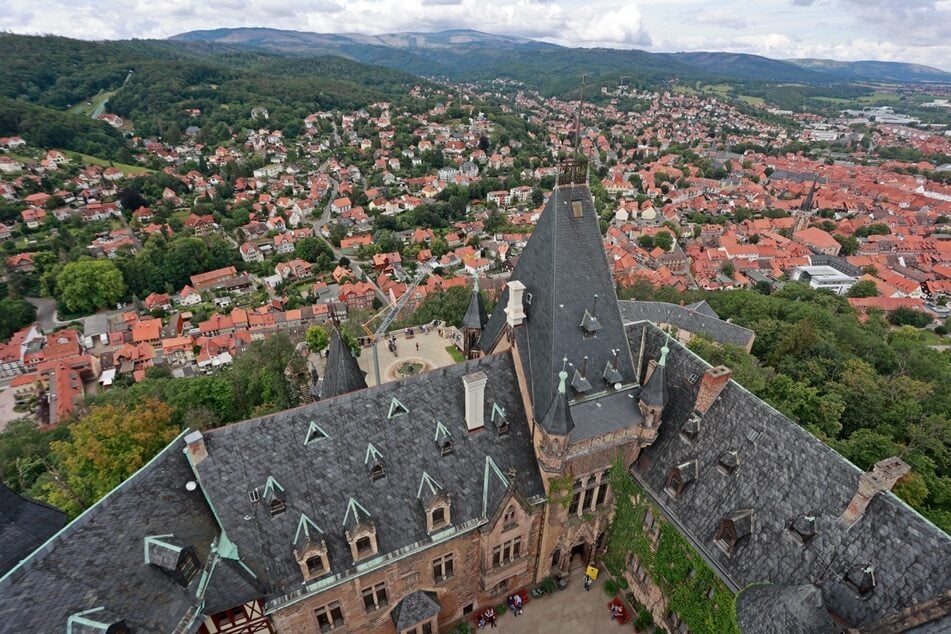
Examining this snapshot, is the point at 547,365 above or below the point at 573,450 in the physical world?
above

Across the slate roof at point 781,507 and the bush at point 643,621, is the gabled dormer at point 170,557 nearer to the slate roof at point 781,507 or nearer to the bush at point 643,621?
the slate roof at point 781,507

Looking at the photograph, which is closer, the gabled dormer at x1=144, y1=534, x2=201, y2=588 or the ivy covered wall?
the gabled dormer at x1=144, y1=534, x2=201, y2=588

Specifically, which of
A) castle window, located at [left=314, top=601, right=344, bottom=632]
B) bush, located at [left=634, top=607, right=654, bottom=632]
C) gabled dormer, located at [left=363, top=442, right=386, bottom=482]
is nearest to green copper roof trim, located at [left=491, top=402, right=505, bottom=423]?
gabled dormer, located at [left=363, top=442, right=386, bottom=482]

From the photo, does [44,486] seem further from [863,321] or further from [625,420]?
[863,321]

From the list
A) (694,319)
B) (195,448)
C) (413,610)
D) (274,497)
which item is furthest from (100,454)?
(694,319)

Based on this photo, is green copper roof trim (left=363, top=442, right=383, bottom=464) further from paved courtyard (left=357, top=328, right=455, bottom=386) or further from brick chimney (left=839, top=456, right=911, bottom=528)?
paved courtyard (left=357, top=328, right=455, bottom=386)

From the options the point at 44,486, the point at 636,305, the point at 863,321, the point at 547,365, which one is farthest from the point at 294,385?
the point at 863,321

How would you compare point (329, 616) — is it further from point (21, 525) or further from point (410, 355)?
point (410, 355)

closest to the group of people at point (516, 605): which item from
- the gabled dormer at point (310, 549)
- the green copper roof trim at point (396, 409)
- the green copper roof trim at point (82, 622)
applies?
the gabled dormer at point (310, 549)
